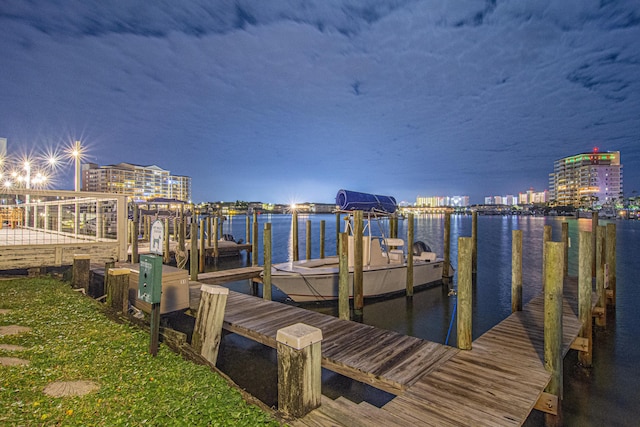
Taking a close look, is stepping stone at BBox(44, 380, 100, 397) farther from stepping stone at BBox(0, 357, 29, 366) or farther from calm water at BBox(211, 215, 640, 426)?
calm water at BBox(211, 215, 640, 426)

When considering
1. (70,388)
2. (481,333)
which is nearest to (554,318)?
(481,333)

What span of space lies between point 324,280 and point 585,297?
24.7 ft

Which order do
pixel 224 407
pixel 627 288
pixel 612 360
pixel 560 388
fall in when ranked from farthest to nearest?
pixel 627 288 → pixel 612 360 → pixel 560 388 → pixel 224 407

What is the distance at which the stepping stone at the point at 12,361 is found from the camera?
4504 mm

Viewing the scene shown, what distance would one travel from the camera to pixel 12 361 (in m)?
4.59

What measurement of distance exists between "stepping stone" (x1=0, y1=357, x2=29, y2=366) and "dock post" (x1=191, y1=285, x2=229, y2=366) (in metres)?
2.33

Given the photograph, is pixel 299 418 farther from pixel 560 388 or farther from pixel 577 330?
pixel 577 330

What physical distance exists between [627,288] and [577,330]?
1438 cm

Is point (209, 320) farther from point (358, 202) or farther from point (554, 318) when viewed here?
point (358, 202)

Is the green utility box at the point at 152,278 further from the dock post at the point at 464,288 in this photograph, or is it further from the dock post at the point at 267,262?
the dock post at the point at 267,262

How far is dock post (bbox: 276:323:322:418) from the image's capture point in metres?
3.40

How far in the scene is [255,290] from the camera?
14.9 meters

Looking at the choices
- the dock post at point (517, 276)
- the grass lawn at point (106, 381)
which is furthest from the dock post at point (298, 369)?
the dock post at point (517, 276)

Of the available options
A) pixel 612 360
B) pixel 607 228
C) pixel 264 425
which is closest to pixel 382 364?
pixel 264 425
